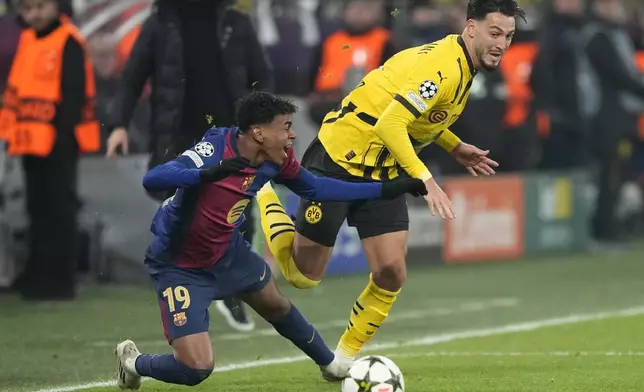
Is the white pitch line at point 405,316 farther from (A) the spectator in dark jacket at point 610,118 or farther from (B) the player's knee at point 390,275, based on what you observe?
(A) the spectator in dark jacket at point 610,118

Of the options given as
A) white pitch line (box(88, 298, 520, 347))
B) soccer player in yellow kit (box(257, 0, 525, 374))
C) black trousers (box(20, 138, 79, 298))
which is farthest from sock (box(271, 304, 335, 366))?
black trousers (box(20, 138, 79, 298))

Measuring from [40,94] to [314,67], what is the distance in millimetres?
3584

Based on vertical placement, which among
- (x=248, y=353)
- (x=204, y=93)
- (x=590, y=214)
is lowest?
(x=590, y=214)

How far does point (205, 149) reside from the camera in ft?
26.2

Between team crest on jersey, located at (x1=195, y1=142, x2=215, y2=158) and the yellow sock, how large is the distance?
6.27ft

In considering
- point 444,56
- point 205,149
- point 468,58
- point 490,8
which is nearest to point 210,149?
point 205,149

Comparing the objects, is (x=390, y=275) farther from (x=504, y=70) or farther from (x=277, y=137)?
(x=504, y=70)

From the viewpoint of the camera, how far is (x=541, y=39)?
1953 cm

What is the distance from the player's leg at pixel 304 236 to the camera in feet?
31.2

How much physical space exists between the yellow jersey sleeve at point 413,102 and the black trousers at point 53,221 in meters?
5.14

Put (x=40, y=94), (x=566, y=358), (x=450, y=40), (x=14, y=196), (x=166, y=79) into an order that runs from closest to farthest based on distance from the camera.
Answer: (x=450, y=40) < (x=566, y=358) < (x=166, y=79) < (x=40, y=94) < (x=14, y=196)

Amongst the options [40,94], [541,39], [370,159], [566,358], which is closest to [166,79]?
[40,94]

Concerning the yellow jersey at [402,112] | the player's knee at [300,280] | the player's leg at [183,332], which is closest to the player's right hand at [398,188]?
the yellow jersey at [402,112]

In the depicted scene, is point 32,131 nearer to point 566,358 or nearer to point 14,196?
point 14,196
